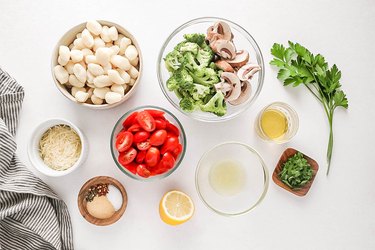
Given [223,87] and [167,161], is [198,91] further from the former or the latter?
[167,161]

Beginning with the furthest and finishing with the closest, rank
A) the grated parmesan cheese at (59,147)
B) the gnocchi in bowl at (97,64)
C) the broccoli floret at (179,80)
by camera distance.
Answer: the grated parmesan cheese at (59,147) → the gnocchi in bowl at (97,64) → the broccoli floret at (179,80)

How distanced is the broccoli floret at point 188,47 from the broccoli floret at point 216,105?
0.17 m

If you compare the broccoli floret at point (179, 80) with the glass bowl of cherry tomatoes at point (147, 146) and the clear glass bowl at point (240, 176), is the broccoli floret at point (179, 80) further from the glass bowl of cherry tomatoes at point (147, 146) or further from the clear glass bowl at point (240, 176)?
the clear glass bowl at point (240, 176)

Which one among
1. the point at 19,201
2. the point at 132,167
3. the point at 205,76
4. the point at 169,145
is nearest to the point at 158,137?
the point at 169,145

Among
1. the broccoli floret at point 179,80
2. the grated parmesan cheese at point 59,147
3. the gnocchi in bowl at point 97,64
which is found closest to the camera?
the broccoli floret at point 179,80

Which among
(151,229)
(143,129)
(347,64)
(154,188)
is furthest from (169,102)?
(347,64)

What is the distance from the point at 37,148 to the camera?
184cm

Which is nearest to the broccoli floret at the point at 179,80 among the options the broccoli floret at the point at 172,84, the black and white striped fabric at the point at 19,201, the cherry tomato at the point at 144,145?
the broccoli floret at the point at 172,84

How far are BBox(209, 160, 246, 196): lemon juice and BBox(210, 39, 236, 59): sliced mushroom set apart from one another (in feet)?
1.52

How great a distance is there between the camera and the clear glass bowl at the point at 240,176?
6.26 feet

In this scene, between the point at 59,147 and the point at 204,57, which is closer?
the point at 204,57

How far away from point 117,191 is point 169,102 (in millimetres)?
403

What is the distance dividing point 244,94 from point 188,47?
26 centimetres

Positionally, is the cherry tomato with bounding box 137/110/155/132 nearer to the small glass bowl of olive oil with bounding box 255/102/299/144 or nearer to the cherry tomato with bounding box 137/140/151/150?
the cherry tomato with bounding box 137/140/151/150
